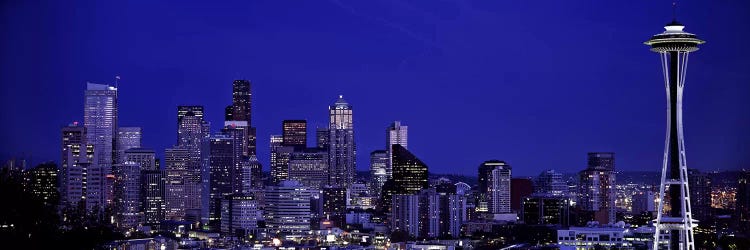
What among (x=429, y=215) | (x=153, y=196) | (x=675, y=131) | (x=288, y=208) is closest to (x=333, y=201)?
(x=288, y=208)

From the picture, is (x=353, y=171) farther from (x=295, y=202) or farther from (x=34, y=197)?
(x=34, y=197)

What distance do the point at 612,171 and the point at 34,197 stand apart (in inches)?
807

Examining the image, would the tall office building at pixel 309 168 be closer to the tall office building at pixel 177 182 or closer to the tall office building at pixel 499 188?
the tall office building at pixel 177 182

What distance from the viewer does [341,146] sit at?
42750 mm

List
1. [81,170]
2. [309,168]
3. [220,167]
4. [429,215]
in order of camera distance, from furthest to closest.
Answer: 1. [309,168]
2. [220,167]
3. [429,215]
4. [81,170]

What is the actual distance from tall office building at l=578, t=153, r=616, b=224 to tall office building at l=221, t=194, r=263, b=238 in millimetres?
9607

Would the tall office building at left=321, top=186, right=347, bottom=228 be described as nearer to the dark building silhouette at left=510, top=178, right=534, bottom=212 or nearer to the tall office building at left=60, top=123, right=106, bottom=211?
the dark building silhouette at left=510, top=178, right=534, bottom=212

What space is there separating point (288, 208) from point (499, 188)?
22.5 ft

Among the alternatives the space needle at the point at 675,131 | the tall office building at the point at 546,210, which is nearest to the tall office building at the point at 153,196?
the tall office building at the point at 546,210

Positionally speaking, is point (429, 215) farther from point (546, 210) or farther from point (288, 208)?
point (288, 208)

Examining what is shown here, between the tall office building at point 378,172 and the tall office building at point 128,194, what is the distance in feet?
32.3

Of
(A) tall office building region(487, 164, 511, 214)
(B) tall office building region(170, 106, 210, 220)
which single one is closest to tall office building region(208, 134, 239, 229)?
(B) tall office building region(170, 106, 210, 220)

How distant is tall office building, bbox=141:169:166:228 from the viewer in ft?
105

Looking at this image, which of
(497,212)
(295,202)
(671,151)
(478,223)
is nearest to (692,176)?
(671,151)
